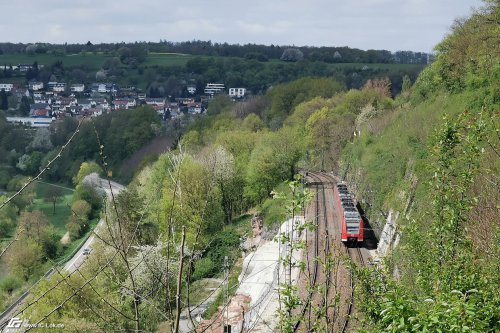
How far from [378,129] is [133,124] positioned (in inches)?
1809

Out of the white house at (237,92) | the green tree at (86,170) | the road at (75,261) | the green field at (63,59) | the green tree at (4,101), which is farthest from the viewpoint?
the green field at (63,59)

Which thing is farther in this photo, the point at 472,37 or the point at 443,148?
the point at 472,37

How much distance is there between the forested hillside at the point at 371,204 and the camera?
17.5 ft

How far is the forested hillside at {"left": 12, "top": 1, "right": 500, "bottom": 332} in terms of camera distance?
5.35 meters

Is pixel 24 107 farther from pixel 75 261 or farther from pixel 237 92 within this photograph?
pixel 75 261

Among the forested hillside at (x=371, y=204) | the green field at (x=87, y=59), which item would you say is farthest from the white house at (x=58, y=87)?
the forested hillside at (x=371, y=204)

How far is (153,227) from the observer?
3172 cm

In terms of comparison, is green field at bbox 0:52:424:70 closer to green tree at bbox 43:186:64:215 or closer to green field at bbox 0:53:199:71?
green field at bbox 0:53:199:71

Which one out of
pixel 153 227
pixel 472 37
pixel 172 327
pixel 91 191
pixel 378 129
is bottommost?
pixel 91 191

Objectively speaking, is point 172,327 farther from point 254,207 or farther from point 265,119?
point 265,119

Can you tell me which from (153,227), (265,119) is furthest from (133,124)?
(153,227)

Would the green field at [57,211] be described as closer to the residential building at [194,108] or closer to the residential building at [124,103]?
the residential building at [124,103]

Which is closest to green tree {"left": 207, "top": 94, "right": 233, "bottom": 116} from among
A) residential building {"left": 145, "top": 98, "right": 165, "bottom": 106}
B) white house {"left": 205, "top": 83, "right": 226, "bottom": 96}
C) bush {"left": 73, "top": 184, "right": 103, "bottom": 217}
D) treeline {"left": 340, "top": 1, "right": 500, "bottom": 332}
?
bush {"left": 73, "top": 184, "right": 103, "bottom": 217}

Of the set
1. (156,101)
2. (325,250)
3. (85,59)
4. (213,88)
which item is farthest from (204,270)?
(85,59)
